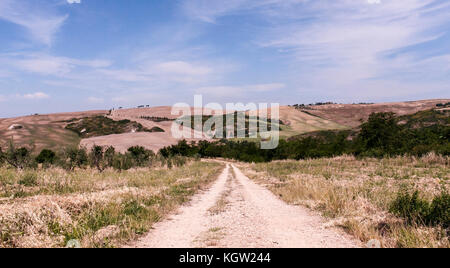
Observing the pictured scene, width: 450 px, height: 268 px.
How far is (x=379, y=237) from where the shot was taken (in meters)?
7.01

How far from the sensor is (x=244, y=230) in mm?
8422

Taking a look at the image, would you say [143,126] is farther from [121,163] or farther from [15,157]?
[15,157]

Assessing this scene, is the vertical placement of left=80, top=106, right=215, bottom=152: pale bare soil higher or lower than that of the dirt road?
lower

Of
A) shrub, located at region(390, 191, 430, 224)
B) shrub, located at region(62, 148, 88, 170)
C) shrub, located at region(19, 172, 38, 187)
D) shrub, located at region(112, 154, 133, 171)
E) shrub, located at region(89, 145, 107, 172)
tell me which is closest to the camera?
shrub, located at region(390, 191, 430, 224)

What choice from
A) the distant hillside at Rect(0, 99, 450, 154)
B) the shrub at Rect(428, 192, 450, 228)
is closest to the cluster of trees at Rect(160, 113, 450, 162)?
the distant hillside at Rect(0, 99, 450, 154)

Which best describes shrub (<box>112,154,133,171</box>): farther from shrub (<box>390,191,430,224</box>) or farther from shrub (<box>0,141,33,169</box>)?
shrub (<box>390,191,430,224</box>)

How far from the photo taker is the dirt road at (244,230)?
7133mm

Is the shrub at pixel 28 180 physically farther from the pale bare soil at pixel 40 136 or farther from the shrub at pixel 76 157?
the pale bare soil at pixel 40 136

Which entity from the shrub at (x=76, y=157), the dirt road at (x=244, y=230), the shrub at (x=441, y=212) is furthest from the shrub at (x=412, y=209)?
the shrub at (x=76, y=157)

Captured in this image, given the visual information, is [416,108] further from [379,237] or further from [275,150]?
[379,237]

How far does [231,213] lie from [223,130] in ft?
466

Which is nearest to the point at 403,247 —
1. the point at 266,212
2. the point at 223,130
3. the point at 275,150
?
the point at 266,212

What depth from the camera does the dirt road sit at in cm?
713
